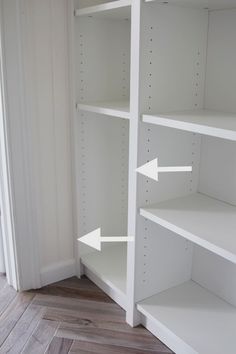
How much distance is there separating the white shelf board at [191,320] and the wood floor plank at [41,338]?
15.3 inches

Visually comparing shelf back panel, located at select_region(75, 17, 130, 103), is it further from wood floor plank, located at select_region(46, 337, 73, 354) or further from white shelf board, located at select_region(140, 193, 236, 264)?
wood floor plank, located at select_region(46, 337, 73, 354)

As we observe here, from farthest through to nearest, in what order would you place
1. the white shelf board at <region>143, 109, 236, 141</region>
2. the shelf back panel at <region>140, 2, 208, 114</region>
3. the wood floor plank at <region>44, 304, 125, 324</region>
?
the wood floor plank at <region>44, 304, 125, 324</region>, the shelf back panel at <region>140, 2, 208, 114</region>, the white shelf board at <region>143, 109, 236, 141</region>

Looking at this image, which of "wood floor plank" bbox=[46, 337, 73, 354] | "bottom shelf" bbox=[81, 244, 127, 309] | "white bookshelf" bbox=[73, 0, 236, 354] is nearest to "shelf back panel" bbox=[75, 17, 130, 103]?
"white bookshelf" bbox=[73, 0, 236, 354]

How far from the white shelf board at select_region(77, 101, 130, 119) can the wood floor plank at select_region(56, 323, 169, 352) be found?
2.94 ft

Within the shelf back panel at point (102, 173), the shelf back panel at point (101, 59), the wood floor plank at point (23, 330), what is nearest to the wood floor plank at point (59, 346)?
the wood floor plank at point (23, 330)

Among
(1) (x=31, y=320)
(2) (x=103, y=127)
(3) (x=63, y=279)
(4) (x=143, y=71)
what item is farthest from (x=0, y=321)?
(4) (x=143, y=71)

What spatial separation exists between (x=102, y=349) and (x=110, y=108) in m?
0.97

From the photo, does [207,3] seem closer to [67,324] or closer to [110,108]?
[110,108]

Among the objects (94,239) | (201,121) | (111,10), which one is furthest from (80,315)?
(111,10)

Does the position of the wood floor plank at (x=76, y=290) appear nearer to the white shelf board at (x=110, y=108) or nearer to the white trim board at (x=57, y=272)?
the white trim board at (x=57, y=272)

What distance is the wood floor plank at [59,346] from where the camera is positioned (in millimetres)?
1470

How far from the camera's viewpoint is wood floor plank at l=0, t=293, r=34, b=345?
1.59m

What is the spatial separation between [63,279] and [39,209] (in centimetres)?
42

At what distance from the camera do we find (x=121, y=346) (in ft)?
4.92
